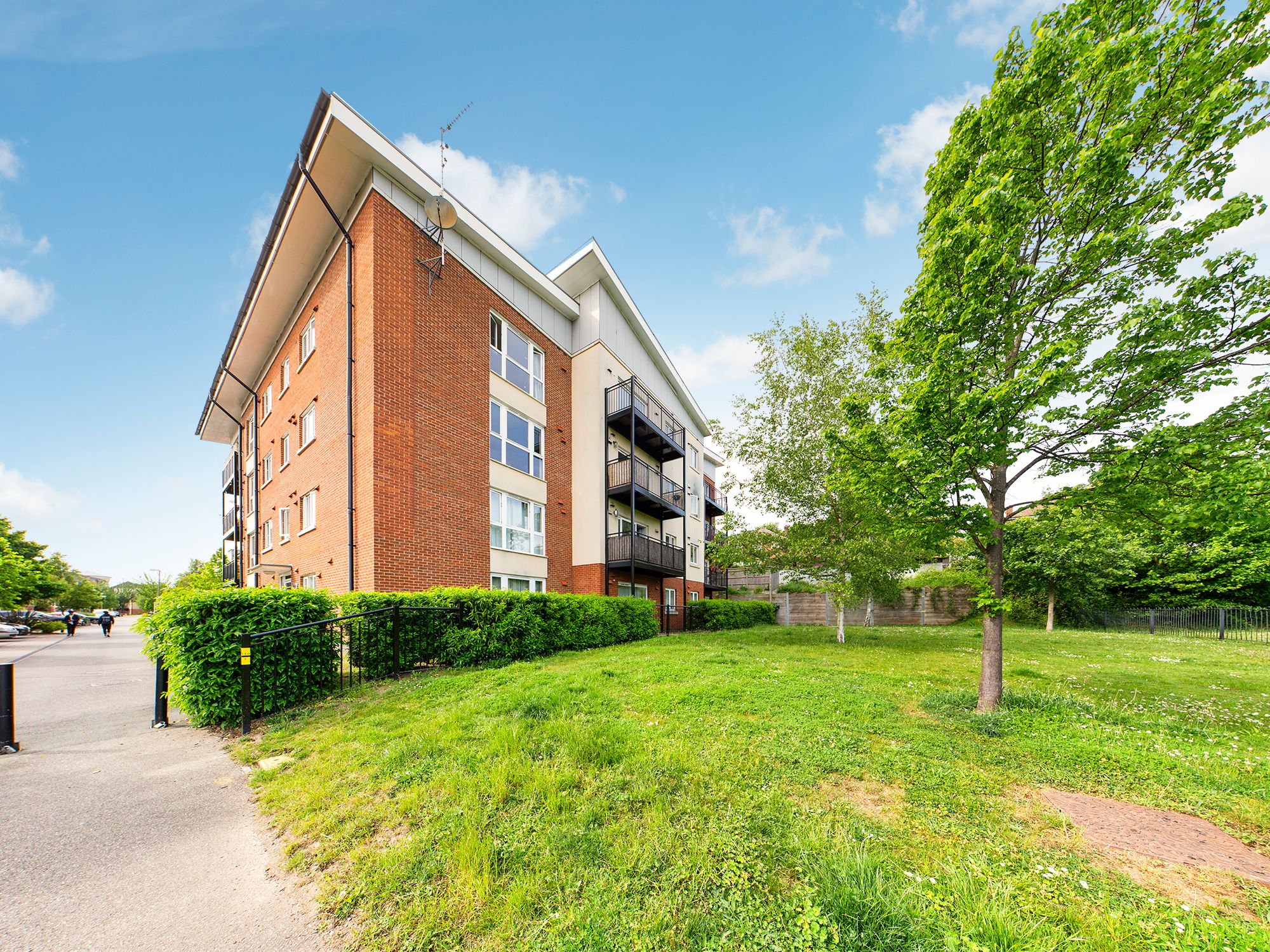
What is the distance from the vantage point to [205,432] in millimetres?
26828

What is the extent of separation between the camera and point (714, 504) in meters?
32.3

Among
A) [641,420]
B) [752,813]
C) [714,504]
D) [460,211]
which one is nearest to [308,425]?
[460,211]

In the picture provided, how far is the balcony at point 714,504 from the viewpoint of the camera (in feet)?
106

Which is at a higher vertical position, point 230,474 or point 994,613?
point 230,474

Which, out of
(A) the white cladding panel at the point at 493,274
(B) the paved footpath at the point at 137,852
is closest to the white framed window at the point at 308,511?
(B) the paved footpath at the point at 137,852

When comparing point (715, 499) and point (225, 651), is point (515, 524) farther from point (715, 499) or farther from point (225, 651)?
point (715, 499)

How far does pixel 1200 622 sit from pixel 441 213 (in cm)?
3196

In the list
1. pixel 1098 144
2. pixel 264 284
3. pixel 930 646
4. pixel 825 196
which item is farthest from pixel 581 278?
pixel 930 646

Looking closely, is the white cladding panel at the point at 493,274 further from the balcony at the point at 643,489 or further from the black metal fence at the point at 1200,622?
the black metal fence at the point at 1200,622

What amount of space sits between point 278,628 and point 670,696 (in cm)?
514

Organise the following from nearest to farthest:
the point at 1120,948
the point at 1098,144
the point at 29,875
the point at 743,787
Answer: the point at 1120,948
the point at 29,875
the point at 743,787
the point at 1098,144

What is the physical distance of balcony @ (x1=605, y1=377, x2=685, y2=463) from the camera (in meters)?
17.3

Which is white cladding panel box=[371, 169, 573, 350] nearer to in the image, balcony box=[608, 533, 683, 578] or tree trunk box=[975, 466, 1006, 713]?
balcony box=[608, 533, 683, 578]

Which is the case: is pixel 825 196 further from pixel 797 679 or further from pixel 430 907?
pixel 430 907
